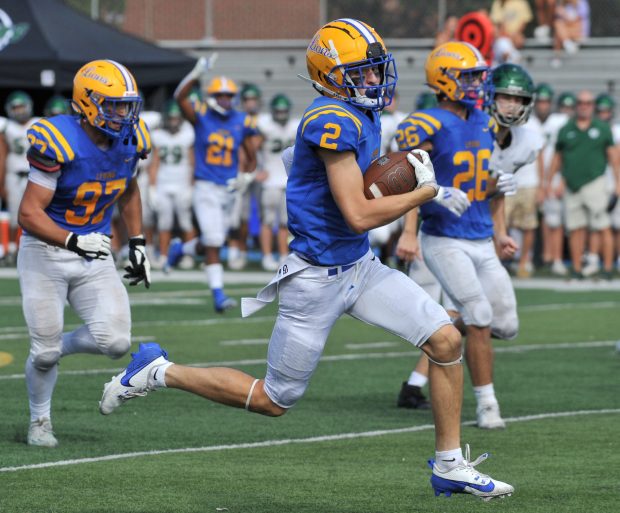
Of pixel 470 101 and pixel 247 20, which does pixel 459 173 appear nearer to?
pixel 470 101

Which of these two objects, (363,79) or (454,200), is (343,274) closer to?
(363,79)

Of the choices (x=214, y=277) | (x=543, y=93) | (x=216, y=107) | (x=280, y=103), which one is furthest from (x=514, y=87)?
(x=280, y=103)

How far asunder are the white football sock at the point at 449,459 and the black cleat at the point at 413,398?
252cm

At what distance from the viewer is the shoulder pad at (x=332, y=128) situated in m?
5.14

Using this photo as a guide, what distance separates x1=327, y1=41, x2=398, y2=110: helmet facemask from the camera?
5.36 metres

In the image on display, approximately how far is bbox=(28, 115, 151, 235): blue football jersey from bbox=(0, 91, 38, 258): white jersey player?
967 cm

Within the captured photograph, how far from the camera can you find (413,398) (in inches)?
307

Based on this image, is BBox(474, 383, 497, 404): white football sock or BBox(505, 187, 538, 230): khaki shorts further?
BBox(505, 187, 538, 230): khaki shorts

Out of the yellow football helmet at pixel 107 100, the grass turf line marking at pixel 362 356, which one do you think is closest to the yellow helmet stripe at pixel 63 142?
the yellow football helmet at pixel 107 100

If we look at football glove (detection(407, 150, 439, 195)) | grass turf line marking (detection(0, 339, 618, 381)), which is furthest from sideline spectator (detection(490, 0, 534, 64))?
football glove (detection(407, 150, 439, 195))

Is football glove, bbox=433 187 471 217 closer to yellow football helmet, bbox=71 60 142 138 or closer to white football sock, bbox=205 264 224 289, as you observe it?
yellow football helmet, bbox=71 60 142 138

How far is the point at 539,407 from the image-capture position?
781cm

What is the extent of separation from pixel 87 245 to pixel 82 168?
38 centimetres

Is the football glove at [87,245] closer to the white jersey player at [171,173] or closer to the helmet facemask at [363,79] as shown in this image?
the helmet facemask at [363,79]
